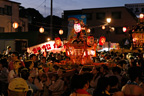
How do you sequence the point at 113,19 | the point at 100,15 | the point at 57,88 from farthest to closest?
the point at 100,15 → the point at 113,19 → the point at 57,88

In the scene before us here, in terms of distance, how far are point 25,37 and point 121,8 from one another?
756 inches

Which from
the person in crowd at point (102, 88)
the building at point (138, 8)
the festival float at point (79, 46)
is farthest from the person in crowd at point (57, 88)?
the building at point (138, 8)

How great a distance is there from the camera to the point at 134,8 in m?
47.8

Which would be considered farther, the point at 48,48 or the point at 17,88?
the point at 48,48

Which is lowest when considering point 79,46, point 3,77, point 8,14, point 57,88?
point 57,88

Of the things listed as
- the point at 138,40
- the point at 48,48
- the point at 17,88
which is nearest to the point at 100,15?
the point at 48,48

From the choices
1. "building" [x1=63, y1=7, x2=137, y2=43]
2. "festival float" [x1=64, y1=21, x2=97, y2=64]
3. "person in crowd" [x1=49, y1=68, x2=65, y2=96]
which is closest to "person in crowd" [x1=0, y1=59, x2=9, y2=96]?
"person in crowd" [x1=49, y1=68, x2=65, y2=96]

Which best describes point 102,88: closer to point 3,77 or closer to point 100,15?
point 3,77

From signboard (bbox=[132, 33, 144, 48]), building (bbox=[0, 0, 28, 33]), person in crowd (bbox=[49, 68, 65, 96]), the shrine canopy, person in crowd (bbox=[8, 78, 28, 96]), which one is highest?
building (bbox=[0, 0, 28, 33])

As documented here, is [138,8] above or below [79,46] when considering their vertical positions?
above

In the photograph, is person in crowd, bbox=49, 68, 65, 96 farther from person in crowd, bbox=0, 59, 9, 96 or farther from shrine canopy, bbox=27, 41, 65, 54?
shrine canopy, bbox=27, 41, 65, 54

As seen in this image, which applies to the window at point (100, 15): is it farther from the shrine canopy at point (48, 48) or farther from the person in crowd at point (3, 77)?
the person in crowd at point (3, 77)

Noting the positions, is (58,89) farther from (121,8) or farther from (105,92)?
(121,8)

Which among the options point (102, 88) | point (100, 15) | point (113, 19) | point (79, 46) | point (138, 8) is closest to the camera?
point (102, 88)
